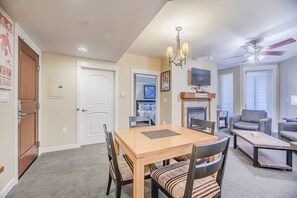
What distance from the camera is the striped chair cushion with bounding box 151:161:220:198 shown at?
3.54ft

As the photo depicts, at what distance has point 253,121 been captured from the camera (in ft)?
14.4

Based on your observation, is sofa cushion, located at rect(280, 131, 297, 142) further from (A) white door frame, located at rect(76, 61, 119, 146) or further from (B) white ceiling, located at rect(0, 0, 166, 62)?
(A) white door frame, located at rect(76, 61, 119, 146)

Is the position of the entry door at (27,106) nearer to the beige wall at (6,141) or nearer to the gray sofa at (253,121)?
the beige wall at (6,141)

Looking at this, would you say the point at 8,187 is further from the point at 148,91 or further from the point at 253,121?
the point at 148,91

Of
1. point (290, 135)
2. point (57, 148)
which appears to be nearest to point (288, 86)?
point (290, 135)

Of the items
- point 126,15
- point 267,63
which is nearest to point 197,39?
point 126,15

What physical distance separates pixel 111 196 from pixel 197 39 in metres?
3.03

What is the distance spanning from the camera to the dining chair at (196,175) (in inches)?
36.9

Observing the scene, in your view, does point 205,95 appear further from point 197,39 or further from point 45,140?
point 45,140

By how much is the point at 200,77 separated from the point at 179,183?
3.70 m

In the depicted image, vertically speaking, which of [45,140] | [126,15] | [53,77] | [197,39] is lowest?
[45,140]

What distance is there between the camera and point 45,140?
10.1 feet

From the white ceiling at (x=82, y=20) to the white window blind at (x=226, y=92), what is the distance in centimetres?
472

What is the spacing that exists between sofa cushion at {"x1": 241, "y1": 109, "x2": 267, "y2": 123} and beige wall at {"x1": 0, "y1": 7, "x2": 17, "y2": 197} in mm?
5443
